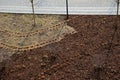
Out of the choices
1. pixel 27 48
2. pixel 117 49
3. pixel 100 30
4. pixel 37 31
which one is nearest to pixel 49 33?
pixel 37 31

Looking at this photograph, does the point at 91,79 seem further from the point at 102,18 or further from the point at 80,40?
the point at 102,18

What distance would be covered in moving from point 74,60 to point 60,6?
2.75 meters

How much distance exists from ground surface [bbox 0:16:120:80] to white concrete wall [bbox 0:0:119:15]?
97 centimetres

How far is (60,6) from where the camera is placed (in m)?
7.88

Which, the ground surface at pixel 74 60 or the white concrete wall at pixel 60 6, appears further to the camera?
the white concrete wall at pixel 60 6

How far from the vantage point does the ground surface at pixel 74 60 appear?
5172 mm

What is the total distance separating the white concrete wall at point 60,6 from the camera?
294 inches

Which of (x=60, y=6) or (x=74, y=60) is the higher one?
(x=60, y=6)

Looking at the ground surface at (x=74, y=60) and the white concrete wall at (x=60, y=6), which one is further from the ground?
the white concrete wall at (x=60, y=6)

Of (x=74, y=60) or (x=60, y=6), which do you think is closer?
(x=74, y=60)

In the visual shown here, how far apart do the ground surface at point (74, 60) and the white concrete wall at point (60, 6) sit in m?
0.97

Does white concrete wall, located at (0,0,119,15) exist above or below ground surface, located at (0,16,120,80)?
above

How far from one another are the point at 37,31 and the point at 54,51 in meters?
1.13

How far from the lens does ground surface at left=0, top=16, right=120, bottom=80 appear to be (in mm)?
5172
